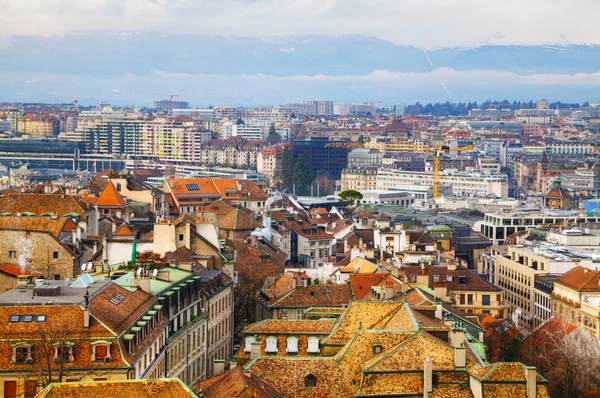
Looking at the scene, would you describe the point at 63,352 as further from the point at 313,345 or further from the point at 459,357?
the point at 459,357

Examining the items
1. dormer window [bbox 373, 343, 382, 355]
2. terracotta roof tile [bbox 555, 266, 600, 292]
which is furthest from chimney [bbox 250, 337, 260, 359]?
terracotta roof tile [bbox 555, 266, 600, 292]

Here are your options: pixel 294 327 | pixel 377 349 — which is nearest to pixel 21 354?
pixel 377 349

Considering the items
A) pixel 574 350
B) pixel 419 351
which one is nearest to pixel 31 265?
pixel 574 350

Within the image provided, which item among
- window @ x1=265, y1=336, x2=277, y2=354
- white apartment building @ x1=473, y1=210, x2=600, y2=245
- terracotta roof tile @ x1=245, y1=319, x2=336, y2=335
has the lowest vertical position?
white apartment building @ x1=473, y1=210, x2=600, y2=245

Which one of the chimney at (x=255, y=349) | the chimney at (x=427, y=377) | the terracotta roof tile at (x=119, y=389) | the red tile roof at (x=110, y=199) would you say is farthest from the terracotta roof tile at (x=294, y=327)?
the red tile roof at (x=110, y=199)

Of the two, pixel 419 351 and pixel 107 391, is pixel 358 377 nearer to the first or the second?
pixel 419 351

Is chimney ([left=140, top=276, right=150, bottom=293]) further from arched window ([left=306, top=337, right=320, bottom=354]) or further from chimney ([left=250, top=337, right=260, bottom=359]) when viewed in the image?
arched window ([left=306, top=337, right=320, bottom=354])

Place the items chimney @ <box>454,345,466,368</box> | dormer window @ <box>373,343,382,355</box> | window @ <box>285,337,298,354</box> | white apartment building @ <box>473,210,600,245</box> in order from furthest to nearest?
white apartment building @ <box>473,210,600,245</box>
window @ <box>285,337,298,354</box>
dormer window @ <box>373,343,382,355</box>
chimney @ <box>454,345,466,368</box>
